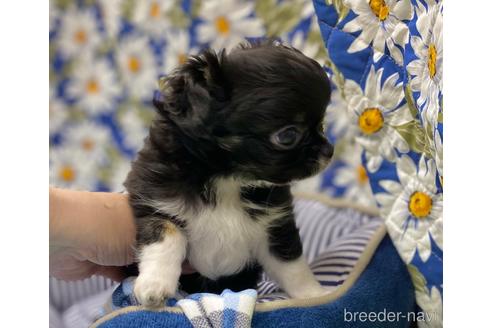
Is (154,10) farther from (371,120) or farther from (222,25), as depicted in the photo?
(371,120)

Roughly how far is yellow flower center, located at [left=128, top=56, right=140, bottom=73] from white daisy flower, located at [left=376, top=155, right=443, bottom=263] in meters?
1.14

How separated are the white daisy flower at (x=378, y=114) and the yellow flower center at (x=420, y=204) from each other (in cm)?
15

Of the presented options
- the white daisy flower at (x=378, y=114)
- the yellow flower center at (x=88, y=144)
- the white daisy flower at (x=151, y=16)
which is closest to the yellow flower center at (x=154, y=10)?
the white daisy flower at (x=151, y=16)

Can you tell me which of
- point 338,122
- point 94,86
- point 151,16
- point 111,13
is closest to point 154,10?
point 151,16

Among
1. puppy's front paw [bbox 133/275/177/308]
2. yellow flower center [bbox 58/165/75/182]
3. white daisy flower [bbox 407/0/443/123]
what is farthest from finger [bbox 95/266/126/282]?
white daisy flower [bbox 407/0/443/123]

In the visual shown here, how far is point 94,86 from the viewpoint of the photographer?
260cm

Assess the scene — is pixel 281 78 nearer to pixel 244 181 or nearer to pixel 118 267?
pixel 244 181

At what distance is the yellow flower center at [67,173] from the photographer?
98.1 inches

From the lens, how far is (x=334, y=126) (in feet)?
9.04

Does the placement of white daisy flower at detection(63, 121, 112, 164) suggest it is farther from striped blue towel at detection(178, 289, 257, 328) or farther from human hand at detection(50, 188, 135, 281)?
striped blue towel at detection(178, 289, 257, 328)

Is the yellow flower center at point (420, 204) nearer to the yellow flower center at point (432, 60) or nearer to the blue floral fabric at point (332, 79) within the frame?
the blue floral fabric at point (332, 79)

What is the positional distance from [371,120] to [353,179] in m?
1.02

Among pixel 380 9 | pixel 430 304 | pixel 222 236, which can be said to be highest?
pixel 380 9
